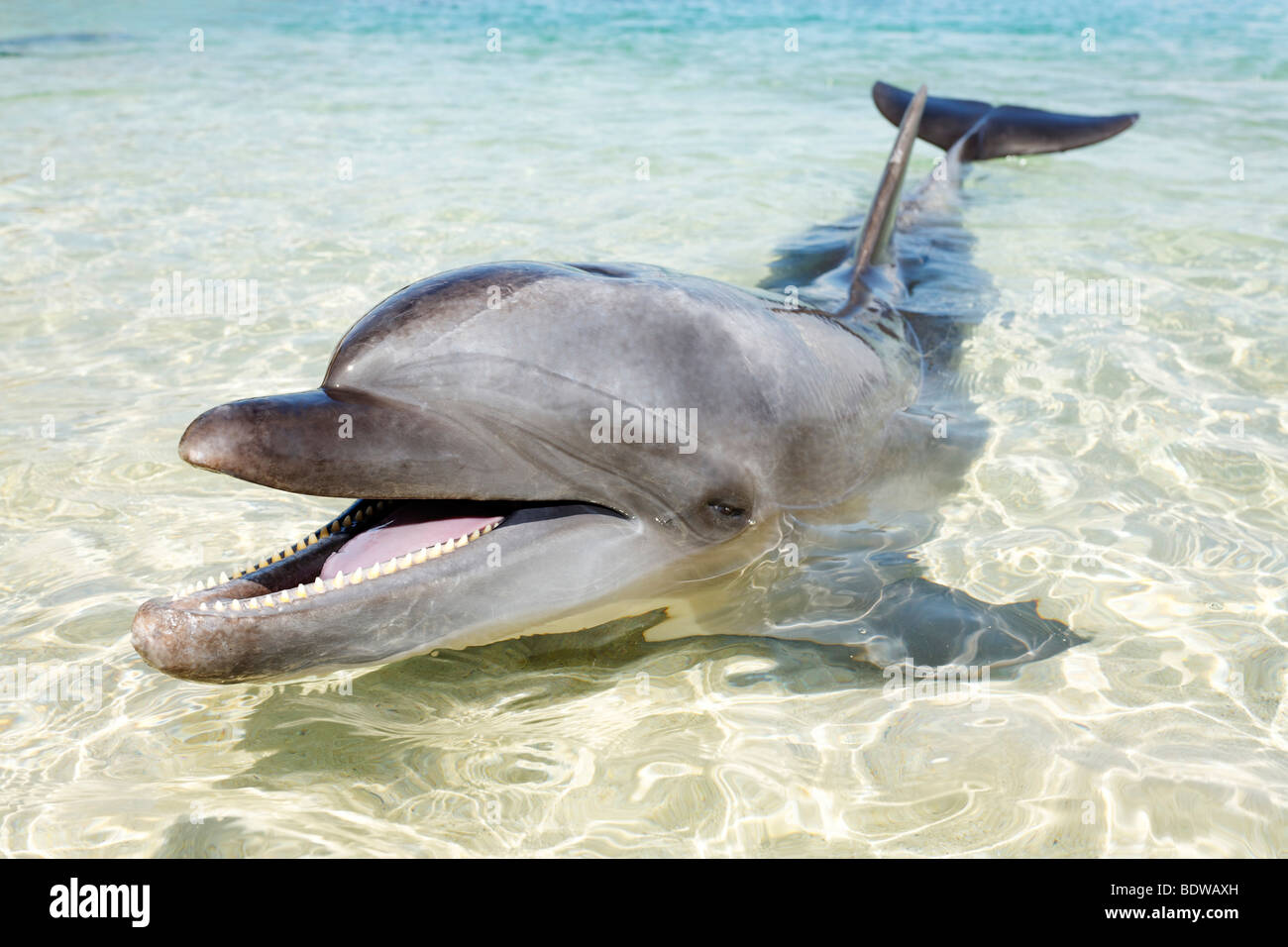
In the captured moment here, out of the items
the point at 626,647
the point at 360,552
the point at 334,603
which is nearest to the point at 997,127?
the point at 626,647

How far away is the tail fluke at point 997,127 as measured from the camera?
987cm

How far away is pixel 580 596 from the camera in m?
3.74

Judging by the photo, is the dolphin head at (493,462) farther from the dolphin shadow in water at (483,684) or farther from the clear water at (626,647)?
the clear water at (626,647)

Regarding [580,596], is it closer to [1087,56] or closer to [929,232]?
[929,232]

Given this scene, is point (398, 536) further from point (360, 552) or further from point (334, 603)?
point (334, 603)

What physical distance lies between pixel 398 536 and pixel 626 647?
2.83 feet

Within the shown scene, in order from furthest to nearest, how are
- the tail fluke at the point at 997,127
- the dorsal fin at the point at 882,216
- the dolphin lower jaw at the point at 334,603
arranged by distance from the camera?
the tail fluke at the point at 997,127
the dorsal fin at the point at 882,216
the dolphin lower jaw at the point at 334,603

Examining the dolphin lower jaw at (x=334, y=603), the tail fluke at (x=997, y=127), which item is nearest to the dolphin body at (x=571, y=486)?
the dolphin lower jaw at (x=334, y=603)

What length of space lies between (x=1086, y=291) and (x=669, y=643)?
5225 mm

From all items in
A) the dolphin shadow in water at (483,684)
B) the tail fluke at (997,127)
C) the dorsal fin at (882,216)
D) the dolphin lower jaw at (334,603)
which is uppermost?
the tail fluke at (997,127)

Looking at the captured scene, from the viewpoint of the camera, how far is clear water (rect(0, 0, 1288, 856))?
10.5ft

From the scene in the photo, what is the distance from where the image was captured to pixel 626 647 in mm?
3912

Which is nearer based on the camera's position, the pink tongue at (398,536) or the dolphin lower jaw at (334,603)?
the dolphin lower jaw at (334,603)

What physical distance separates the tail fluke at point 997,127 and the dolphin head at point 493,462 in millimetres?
6921
